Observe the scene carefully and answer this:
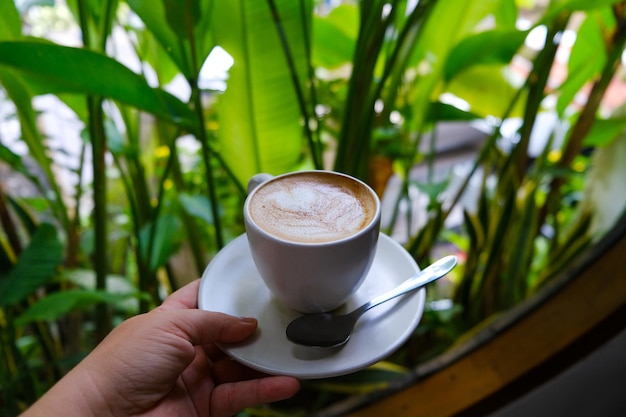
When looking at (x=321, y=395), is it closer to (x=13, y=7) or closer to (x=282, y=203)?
(x=282, y=203)

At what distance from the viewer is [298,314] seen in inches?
16.7

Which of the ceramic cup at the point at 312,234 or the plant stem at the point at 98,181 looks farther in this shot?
the plant stem at the point at 98,181

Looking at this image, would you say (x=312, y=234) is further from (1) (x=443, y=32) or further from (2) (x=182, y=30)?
(1) (x=443, y=32)

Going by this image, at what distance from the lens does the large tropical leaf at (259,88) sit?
53 centimetres

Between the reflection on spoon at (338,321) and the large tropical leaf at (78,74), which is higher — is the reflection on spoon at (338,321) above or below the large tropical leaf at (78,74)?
below

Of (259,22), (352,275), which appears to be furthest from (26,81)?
(352,275)

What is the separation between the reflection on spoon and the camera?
39 cm

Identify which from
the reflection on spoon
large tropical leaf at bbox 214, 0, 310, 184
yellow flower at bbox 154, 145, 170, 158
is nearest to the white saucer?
the reflection on spoon

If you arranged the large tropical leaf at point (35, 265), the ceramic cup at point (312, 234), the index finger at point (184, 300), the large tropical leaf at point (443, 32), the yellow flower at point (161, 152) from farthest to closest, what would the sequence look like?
the yellow flower at point (161, 152)
the large tropical leaf at point (443, 32)
the large tropical leaf at point (35, 265)
the index finger at point (184, 300)
the ceramic cup at point (312, 234)

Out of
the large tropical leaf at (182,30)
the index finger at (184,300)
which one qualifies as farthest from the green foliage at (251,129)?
the index finger at (184,300)

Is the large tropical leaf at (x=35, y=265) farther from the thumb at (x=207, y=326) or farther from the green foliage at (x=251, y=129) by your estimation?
the thumb at (x=207, y=326)

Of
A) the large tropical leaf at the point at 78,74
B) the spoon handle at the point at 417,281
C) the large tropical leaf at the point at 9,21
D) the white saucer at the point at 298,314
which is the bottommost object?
the white saucer at the point at 298,314

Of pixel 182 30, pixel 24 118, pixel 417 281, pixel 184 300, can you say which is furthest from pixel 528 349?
pixel 24 118

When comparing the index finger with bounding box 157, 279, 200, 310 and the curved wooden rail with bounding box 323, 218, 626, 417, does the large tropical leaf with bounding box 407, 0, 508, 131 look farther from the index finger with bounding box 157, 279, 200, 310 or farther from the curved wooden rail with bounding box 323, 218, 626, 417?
the index finger with bounding box 157, 279, 200, 310
